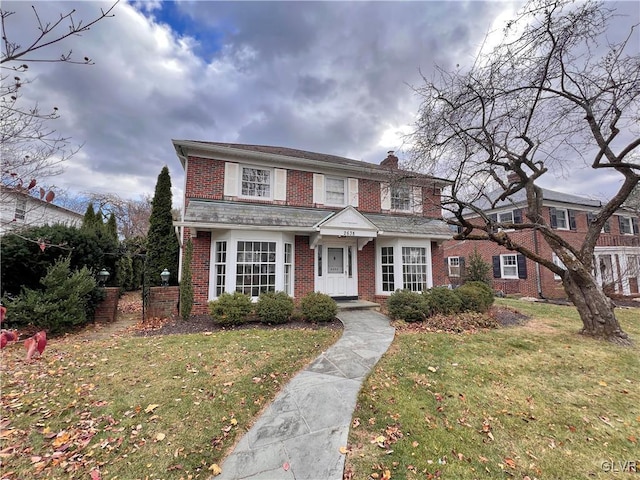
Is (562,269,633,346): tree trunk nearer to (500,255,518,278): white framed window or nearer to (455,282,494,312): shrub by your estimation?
(455,282,494,312): shrub

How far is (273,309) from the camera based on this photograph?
7785 mm

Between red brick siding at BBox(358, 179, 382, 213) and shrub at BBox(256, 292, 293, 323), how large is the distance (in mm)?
5786

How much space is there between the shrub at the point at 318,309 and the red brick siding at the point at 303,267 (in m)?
2.23

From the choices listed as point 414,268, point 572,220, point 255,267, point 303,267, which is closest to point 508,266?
point 572,220

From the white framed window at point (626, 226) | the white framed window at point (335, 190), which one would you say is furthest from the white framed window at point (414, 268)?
the white framed window at point (626, 226)

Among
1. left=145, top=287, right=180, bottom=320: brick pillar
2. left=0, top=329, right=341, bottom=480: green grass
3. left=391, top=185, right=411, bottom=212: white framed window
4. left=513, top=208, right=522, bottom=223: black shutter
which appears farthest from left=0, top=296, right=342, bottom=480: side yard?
left=513, top=208, right=522, bottom=223: black shutter

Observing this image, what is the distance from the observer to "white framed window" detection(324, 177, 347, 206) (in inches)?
456

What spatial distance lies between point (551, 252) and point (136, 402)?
76.7 ft

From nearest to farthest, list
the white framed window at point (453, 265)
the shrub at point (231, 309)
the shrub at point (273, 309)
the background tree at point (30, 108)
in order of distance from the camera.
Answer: the background tree at point (30, 108) < the shrub at point (231, 309) < the shrub at point (273, 309) < the white framed window at point (453, 265)

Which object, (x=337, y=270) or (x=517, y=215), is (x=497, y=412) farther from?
(x=517, y=215)

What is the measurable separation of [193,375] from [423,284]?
30.9ft

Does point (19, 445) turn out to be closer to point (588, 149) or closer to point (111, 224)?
point (588, 149)

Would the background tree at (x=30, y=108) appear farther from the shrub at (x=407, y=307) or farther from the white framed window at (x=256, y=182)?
the shrub at (x=407, y=307)

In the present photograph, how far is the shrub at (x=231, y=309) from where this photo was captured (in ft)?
25.0
